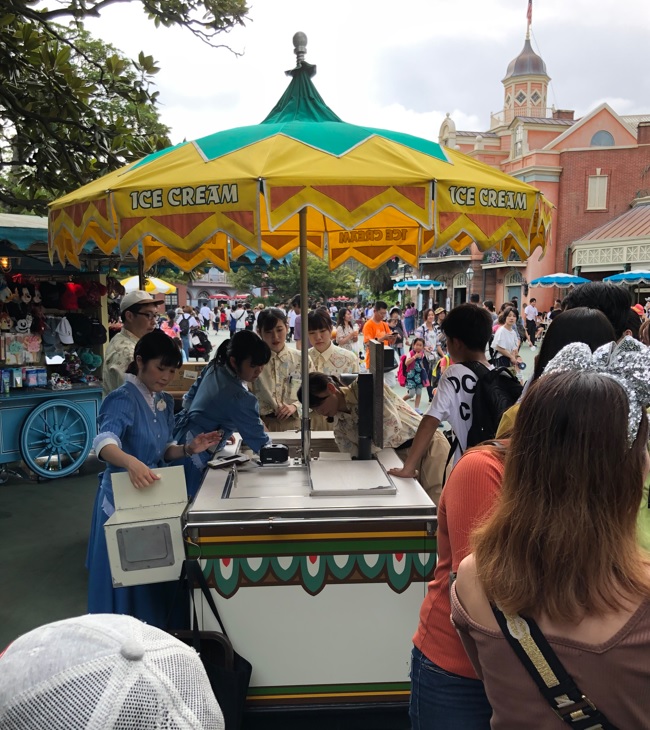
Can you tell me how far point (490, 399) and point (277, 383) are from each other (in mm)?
2431

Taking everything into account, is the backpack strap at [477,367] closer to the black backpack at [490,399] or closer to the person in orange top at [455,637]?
the black backpack at [490,399]

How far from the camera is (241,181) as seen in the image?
2.42 m

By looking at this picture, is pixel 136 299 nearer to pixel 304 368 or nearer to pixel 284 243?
pixel 284 243

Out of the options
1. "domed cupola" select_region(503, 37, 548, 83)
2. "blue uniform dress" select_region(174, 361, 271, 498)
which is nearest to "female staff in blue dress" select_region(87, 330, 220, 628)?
"blue uniform dress" select_region(174, 361, 271, 498)

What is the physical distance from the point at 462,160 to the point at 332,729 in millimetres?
2687

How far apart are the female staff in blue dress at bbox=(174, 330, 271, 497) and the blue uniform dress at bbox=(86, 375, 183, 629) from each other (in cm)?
29

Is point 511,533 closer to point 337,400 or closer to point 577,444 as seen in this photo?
point 577,444

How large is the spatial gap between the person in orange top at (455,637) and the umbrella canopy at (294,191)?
49.4 inches

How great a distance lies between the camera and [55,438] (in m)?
6.86

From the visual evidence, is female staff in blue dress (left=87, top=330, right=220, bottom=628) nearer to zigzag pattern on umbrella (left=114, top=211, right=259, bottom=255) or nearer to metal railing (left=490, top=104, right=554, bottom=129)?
zigzag pattern on umbrella (left=114, top=211, right=259, bottom=255)

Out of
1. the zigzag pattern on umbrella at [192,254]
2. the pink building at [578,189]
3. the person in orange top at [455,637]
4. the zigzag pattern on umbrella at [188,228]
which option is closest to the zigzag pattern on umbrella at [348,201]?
the zigzag pattern on umbrella at [188,228]

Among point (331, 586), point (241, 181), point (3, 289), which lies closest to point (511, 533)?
point (331, 586)

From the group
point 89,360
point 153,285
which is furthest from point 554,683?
point 153,285

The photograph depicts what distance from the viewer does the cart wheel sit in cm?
670
